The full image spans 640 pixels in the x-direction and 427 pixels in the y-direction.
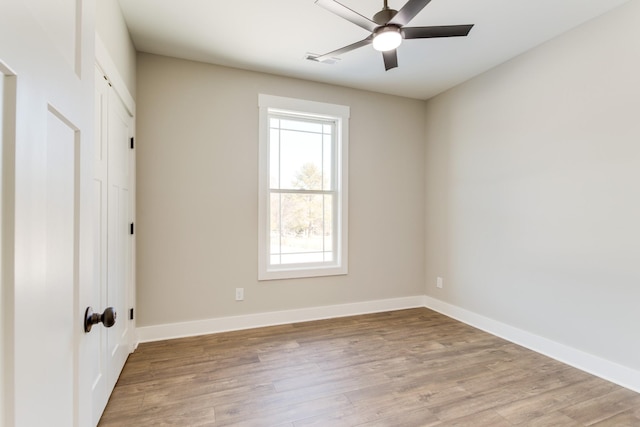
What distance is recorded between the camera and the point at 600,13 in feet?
7.77

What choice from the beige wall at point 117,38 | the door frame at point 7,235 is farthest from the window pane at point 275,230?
the door frame at point 7,235

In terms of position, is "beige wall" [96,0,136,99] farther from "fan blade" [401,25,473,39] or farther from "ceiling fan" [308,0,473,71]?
"fan blade" [401,25,473,39]

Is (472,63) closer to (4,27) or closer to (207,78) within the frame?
(207,78)

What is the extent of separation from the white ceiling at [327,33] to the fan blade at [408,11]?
1.53ft

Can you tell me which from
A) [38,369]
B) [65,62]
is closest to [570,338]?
[38,369]

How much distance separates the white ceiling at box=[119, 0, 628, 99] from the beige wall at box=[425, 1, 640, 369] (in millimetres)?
269

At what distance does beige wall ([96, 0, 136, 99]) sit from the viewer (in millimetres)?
1854

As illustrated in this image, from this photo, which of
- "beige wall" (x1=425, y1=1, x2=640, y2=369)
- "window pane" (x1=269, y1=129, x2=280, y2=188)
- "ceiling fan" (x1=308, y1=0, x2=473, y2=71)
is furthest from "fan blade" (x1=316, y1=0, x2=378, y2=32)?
"beige wall" (x1=425, y1=1, x2=640, y2=369)

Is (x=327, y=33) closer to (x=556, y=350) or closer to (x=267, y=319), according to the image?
(x=267, y=319)

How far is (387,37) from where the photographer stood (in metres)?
2.01

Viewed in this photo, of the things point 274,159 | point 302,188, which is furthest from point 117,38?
point 302,188

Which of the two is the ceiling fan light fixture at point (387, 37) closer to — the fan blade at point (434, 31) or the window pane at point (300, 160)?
the fan blade at point (434, 31)

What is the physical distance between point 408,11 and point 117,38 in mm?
2006

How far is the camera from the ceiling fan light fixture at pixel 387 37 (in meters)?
1.97
